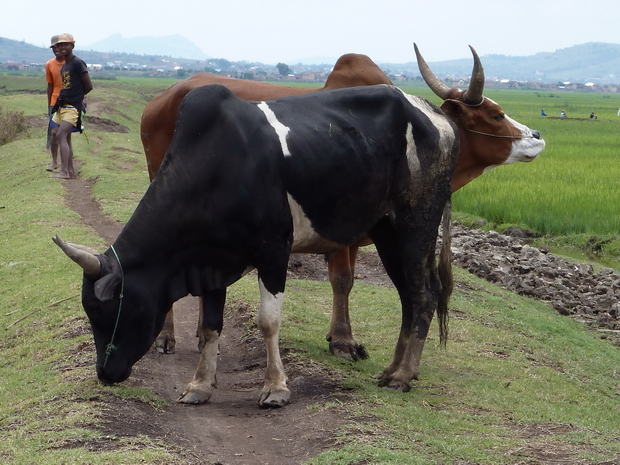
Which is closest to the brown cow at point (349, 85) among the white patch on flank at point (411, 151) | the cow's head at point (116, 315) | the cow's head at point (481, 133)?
the cow's head at point (481, 133)

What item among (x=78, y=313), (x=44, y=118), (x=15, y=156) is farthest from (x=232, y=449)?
(x=44, y=118)

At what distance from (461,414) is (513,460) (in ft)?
3.10

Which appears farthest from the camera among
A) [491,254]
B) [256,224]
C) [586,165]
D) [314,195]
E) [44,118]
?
[44,118]

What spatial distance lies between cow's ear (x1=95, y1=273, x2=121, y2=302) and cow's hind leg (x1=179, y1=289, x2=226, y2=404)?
679 millimetres

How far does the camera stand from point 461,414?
5578 mm

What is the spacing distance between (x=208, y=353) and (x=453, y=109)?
2.76 meters

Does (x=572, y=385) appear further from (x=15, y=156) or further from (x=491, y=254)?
(x=15, y=156)

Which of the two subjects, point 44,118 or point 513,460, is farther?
point 44,118

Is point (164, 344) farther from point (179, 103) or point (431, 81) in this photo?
point (431, 81)

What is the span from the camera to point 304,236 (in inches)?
221

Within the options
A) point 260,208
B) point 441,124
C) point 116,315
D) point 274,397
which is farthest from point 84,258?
point 441,124

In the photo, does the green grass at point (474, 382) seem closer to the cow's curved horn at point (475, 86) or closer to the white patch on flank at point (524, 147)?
the white patch on flank at point (524, 147)

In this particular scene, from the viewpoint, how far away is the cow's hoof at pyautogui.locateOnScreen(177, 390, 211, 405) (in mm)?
5496

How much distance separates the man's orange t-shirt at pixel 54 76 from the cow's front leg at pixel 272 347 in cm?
903
